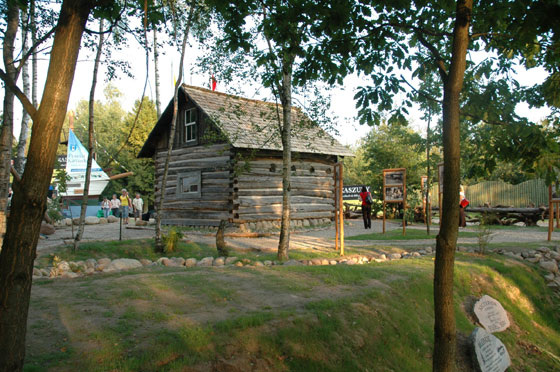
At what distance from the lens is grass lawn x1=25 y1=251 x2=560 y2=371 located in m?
3.82

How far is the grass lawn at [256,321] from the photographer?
151 inches

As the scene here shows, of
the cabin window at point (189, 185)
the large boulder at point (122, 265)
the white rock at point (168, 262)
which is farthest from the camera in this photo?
the cabin window at point (189, 185)

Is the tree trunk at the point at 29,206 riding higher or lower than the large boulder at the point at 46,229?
higher

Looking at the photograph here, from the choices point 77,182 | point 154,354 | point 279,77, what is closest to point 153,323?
point 154,354

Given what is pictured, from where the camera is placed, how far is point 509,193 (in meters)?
27.7

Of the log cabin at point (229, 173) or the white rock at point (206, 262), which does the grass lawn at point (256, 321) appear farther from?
the log cabin at point (229, 173)

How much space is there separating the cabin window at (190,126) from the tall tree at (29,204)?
16.7 meters

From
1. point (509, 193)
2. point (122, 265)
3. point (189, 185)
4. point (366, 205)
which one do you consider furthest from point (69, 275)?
point (509, 193)

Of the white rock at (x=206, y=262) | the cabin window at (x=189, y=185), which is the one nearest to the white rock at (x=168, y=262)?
the white rock at (x=206, y=262)

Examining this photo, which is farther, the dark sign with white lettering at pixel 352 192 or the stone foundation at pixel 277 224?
the dark sign with white lettering at pixel 352 192

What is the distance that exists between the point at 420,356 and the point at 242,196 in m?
12.9

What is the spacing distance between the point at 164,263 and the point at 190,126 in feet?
38.1

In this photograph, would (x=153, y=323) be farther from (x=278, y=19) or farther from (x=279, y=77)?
(x=278, y=19)

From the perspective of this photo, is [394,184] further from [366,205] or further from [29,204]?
[29,204]
